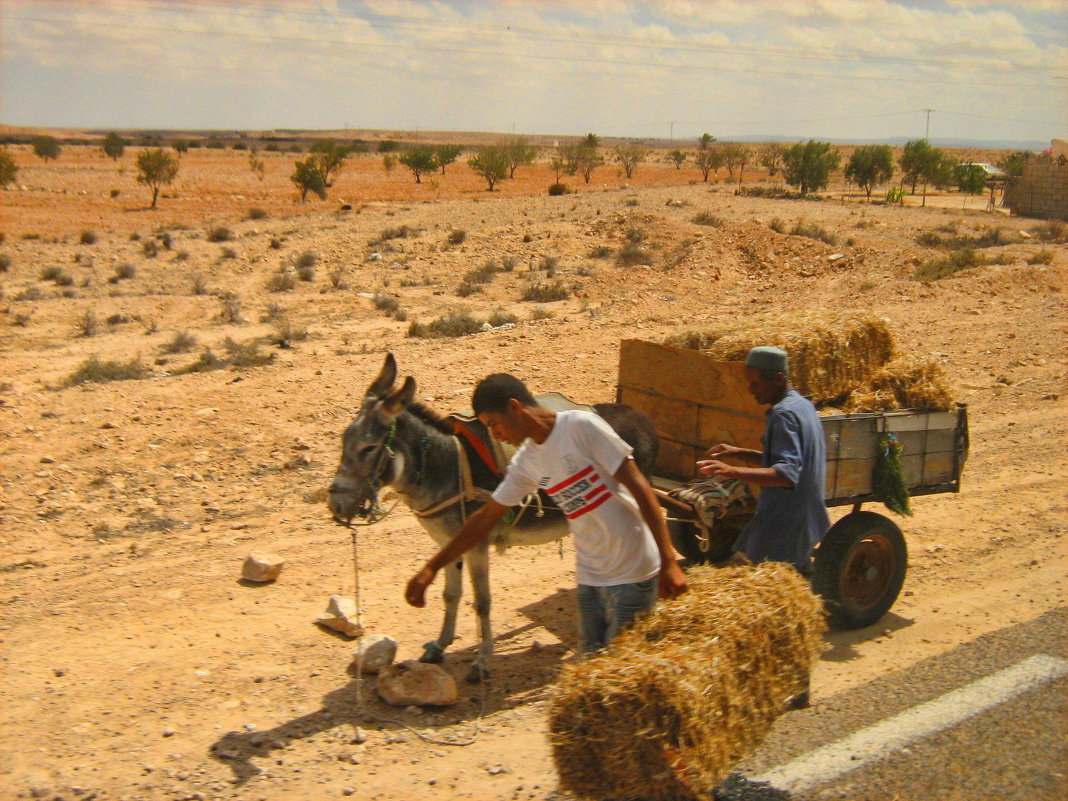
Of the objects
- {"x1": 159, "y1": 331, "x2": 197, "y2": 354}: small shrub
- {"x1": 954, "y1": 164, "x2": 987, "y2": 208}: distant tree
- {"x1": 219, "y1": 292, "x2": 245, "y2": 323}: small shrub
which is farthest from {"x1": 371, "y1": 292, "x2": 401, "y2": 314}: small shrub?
{"x1": 954, "y1": 164, "x2": 987, "y2": 208}: distant tree

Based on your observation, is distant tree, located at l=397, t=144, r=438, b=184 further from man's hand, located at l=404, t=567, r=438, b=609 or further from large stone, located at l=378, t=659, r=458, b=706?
man's hand, located at l=404, t=567, r=438, b=609

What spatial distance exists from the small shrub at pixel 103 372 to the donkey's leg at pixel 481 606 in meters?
9.69

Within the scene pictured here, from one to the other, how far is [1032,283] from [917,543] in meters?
14.7

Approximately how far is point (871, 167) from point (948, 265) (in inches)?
1295

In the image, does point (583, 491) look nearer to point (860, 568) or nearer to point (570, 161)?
point (860, 568)

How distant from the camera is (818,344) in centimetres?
696

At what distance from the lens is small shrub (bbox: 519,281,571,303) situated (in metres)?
21.3

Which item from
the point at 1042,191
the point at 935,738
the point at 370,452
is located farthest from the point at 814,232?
the point at 370,452

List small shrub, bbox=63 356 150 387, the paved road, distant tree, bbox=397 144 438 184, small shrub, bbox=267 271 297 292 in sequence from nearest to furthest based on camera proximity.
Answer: the paved road < small shrub, bbox=63 356 150 387 < small shrub, bbox=267 271 297 292 < distant tree, bbox=397 144 438 184

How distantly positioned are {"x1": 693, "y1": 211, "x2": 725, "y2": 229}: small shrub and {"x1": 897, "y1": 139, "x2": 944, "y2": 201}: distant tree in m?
29.4

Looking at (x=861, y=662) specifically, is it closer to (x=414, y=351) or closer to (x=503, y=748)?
(x=503, y=748)

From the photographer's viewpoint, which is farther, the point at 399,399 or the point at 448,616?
the point at 448,616

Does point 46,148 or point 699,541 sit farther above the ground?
point 46,148

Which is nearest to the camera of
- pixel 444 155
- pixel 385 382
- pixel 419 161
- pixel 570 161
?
pixel 385 382
